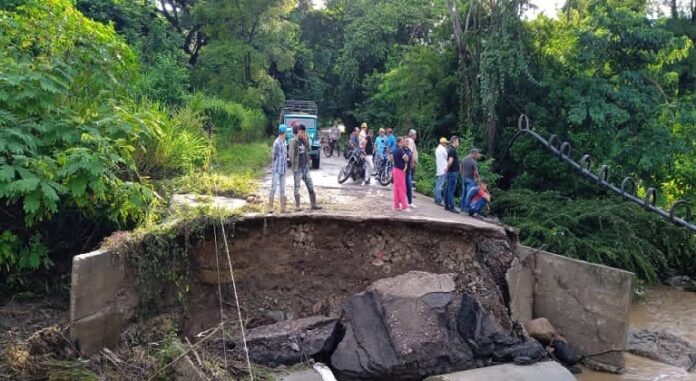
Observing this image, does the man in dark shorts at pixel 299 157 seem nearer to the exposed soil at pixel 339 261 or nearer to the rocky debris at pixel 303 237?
the rocky debris at pixel 303 237

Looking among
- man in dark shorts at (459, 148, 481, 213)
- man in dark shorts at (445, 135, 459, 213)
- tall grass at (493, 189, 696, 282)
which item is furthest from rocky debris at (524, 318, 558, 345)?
tall grass at (493, 189, 696, 282)

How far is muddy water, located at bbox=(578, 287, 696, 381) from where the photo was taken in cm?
1052

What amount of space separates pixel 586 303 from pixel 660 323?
3.52 metres

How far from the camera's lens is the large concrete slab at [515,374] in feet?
30.2

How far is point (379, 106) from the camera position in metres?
33.3

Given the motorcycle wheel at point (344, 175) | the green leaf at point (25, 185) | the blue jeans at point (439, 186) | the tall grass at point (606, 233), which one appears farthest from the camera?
the motorcycle wheel at point (344, 175)

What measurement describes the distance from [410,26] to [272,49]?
35.0 ft

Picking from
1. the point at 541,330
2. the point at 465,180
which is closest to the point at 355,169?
the point at 465,180

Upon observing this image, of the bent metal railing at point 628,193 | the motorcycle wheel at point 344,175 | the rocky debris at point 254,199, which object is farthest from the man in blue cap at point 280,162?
the bent metal railing at point 628,193

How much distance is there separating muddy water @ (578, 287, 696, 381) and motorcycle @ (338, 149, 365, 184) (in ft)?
23.7

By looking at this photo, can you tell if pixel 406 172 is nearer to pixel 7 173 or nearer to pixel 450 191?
pixel 450 191

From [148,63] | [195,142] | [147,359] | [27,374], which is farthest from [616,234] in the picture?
[148,63]

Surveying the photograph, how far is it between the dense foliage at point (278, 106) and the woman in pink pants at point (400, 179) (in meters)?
3.24

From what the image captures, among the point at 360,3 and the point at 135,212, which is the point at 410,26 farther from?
the point at 135,212
